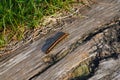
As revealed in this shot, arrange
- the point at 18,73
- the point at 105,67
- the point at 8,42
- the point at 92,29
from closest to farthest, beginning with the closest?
the point at 105,67, the point at 18,73, the point at 92,29, the point at 8,42

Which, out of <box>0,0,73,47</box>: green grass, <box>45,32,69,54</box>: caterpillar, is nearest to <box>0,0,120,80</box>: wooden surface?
<box>45,32,69,54</box>: caterpillar

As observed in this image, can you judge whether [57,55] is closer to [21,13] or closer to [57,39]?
[57,39]

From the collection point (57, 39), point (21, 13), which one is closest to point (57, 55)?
point (57, 39)

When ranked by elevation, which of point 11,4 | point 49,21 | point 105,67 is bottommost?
point 105,67

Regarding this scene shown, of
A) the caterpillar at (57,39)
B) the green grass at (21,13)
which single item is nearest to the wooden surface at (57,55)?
the caterpillar at (57,39)

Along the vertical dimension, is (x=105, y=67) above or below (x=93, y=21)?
below

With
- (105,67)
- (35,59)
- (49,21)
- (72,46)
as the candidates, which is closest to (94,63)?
(105,67)

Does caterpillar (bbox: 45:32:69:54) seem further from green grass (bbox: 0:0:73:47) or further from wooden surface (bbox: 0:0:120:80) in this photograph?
green grass (bbox: 0:0:73:47)

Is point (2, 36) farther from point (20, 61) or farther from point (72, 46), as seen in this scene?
point (72, 46)
